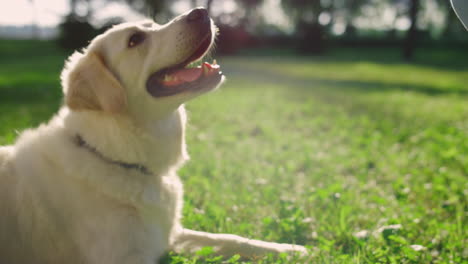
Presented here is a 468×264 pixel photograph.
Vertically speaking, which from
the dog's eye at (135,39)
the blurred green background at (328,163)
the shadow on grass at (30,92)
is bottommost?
the shadow on grass at (30,92)

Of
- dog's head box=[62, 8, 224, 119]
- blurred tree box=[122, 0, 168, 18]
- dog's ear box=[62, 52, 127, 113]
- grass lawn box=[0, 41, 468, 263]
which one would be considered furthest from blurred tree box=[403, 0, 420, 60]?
dog's ear box=[62, 52, 127, 113]

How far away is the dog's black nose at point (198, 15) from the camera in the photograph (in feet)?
10.1

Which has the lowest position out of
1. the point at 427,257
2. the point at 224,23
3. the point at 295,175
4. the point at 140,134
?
the point at 224,23

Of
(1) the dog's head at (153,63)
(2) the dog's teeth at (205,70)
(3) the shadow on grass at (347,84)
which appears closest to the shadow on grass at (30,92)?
(3) the shadow on grass at (347,84)

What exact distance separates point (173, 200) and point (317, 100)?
304 inches

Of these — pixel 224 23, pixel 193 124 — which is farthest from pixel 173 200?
pixel 224 23

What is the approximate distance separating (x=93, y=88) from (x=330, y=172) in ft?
10.1

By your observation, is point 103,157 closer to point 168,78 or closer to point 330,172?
point 168,78

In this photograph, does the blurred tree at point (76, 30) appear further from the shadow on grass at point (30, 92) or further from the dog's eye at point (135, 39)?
the dog's eye at point (135, 39)

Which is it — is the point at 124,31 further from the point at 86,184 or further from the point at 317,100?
the point at 317,100

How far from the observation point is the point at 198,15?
3.09m

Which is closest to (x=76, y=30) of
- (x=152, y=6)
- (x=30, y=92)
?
(x=152, y=6)

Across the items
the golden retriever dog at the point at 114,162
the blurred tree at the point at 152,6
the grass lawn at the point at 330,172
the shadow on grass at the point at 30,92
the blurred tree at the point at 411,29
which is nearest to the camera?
the golden retriever dog at the point at 114,162

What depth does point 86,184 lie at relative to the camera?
2.60 m
